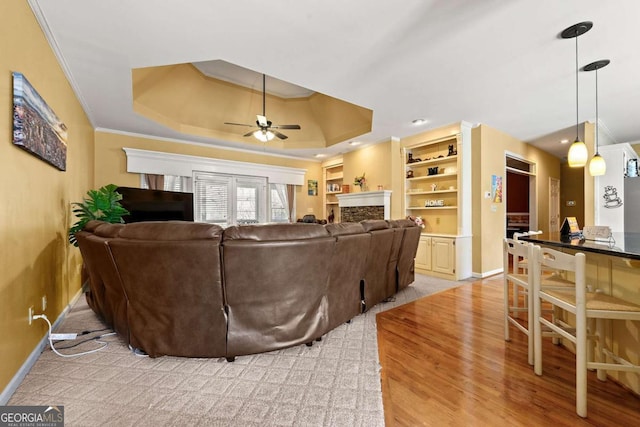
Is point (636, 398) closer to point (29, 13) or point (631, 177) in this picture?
point (29, 13)

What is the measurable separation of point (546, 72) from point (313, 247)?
3.48 meters

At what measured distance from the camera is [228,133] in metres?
5.92

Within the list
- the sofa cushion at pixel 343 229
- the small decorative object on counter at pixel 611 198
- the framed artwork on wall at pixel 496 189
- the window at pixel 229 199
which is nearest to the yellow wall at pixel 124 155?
the window at pixel 229 199

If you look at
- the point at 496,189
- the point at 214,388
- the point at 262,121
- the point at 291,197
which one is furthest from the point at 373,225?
the point at 291,197

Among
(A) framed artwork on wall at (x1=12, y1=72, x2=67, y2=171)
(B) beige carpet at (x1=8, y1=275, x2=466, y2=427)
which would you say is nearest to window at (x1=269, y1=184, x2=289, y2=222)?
(A) framed artwork on wall at (x1=12, y1=72, x2=67, y2=171)

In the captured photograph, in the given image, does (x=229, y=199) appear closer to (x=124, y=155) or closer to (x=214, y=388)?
(x=124, y=155)

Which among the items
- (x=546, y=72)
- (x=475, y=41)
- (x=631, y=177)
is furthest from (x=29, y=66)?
(x=631, y=177)

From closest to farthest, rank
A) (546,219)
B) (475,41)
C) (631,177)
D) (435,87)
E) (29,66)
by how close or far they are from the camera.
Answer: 1. (29,66)
2. (475,41)
3. (435,87)
4. (631,177)
5. (546,219)

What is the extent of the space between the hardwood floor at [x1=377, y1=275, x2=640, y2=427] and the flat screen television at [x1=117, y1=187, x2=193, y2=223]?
13.9 feet

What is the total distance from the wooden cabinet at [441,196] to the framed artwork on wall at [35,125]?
5332 millimetres

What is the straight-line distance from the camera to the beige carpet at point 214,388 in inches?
58.4

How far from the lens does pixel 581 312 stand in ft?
4.93

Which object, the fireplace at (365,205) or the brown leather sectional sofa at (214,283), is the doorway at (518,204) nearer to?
the fireplace at (365,205)

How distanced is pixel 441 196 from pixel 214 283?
189 inches
